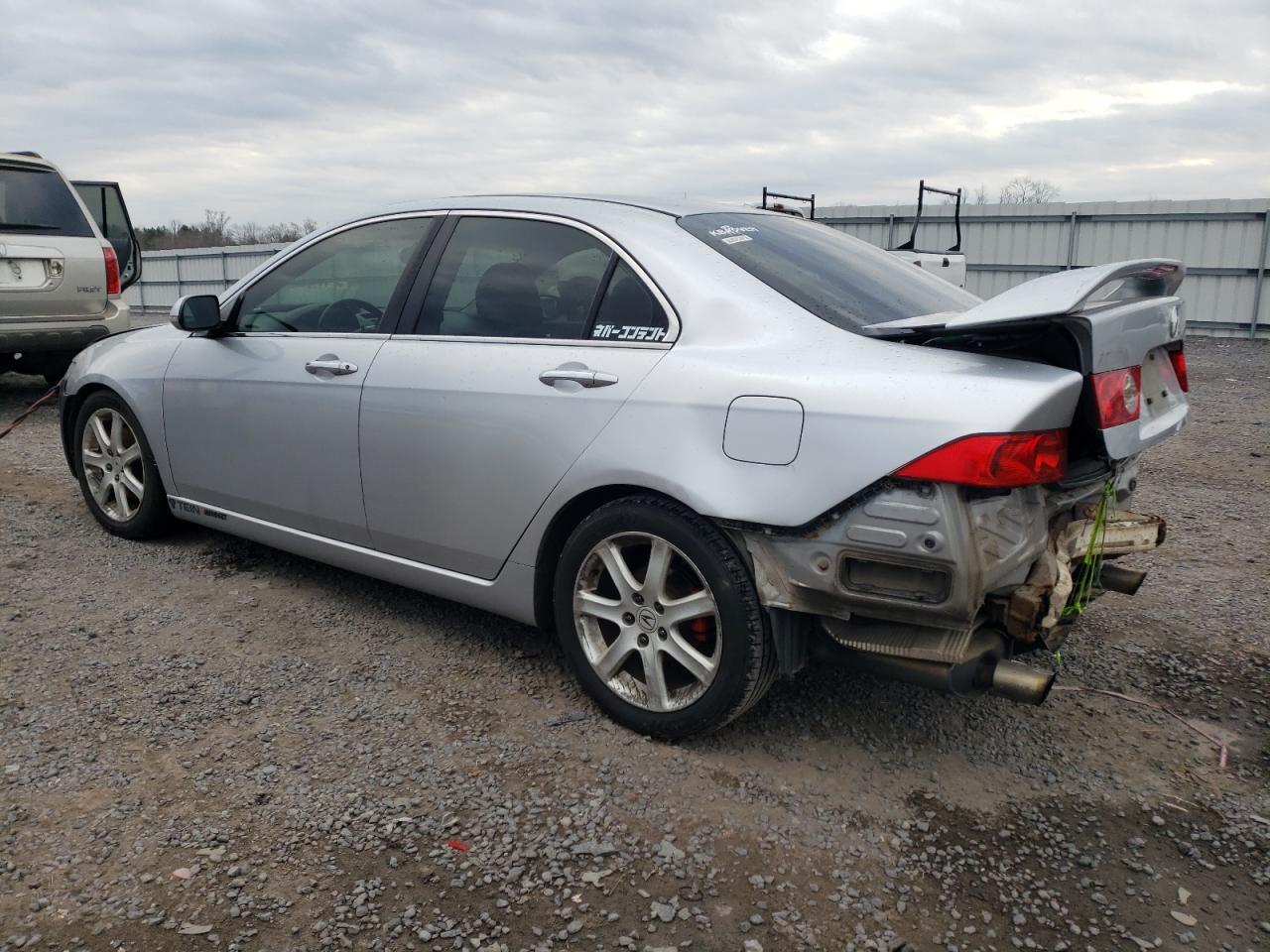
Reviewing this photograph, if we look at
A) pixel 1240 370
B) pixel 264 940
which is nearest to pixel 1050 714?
pixel 264 940

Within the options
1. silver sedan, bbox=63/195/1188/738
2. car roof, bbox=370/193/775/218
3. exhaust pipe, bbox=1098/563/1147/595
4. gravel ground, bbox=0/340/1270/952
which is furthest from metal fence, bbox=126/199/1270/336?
silver sedan, bbox=63/195/1188/738

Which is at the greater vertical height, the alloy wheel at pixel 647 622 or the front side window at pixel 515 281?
the front side window at pixel 515 281

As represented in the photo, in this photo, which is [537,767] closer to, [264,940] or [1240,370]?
[264,940]

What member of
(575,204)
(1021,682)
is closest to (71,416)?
(575,204)

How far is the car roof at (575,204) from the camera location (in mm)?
3434

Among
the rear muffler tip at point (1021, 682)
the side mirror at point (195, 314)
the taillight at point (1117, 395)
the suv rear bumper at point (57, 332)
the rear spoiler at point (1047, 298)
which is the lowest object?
the rear muffler tip at point (1021, 682)

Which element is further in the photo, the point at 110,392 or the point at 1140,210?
the point at 1140,210

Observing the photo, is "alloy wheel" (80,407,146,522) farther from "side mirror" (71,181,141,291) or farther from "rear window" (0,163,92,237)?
"side mirror" (71,181,141,291)

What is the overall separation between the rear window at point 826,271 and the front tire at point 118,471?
2.90m

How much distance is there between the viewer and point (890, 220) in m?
20.0

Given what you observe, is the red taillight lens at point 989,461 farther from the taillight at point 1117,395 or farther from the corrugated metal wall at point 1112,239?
the corrugated metal wall at point 1112,239

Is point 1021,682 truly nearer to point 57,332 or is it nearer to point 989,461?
point 989,461

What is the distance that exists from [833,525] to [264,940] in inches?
64.0

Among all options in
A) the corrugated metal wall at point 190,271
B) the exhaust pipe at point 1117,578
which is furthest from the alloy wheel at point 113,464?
the corrugated metal wall at point 190,271
